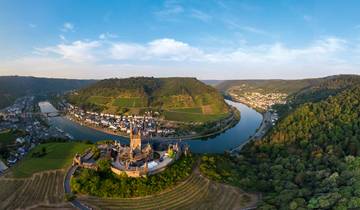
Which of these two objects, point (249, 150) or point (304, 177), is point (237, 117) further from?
point (304, 177)

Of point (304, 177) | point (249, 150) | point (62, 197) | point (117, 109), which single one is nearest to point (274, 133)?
point (249, 150)

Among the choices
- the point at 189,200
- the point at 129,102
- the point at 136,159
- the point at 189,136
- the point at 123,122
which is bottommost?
the point at 189,136

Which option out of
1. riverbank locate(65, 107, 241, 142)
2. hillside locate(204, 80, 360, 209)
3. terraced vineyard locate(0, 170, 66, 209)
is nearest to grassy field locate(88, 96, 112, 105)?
riverbank locate(65, 107, 241, 142)

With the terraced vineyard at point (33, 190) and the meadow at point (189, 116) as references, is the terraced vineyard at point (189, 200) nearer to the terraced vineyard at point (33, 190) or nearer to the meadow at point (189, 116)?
the terraced vineyard at point (33, 190)

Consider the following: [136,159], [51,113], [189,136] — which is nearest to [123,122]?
[189,136]

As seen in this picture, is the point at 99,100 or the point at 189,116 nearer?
the point at 189,116

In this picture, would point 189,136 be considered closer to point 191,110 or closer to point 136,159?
point 191,110

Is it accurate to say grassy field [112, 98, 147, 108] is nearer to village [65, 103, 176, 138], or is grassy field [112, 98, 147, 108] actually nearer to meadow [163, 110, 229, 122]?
village [65, 103, 176, 138]
